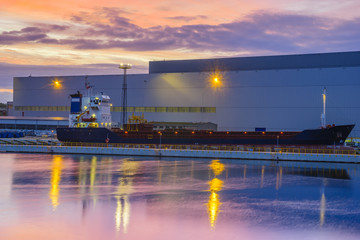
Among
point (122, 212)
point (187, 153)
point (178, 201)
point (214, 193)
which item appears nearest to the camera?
point (122, 212)

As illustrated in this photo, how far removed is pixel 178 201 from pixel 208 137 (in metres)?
25.8

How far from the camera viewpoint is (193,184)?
1153 inches

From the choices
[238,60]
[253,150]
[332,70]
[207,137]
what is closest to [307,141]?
[253,150]

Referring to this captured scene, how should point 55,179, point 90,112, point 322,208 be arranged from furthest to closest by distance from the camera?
point 90,112 < point 55,179 < point 322,208

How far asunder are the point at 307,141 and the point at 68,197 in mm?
30374

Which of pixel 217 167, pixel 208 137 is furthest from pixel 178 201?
pixel 208 137

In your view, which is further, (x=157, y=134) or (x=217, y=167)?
(x=157, y=134)

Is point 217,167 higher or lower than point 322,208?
higher

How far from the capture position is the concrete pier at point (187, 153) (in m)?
42.0

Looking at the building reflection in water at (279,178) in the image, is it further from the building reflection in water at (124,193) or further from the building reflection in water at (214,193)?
the building reflection in water at (124,193)

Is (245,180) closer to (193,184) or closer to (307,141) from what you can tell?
(193,184)

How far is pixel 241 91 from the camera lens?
205 ft

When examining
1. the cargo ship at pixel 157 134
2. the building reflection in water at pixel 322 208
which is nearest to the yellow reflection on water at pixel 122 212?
the building reflection in water at pixel 322 208

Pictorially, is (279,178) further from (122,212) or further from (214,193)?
(122,212)
